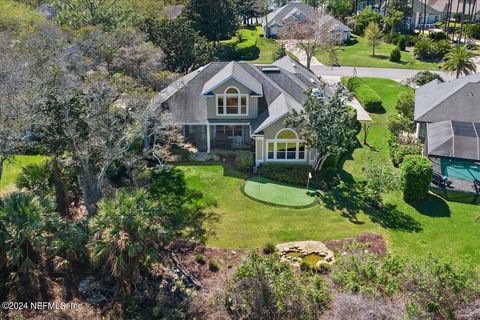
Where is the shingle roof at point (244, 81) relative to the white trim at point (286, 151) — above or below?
above

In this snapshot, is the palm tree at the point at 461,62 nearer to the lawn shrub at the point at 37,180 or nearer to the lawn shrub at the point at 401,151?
the lawn shrub at the point at 401,151

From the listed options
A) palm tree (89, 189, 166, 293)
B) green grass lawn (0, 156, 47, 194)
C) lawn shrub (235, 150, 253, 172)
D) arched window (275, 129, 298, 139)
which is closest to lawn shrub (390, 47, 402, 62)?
arched window (275, 129, 298, 139)

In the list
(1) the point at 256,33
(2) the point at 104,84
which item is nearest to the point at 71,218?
(2) the point at 104,84

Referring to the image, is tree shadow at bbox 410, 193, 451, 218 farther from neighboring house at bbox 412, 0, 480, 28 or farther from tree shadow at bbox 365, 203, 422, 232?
neighboring house at bbox 412, 0, 480, 28

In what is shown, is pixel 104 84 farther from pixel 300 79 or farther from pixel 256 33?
pixel 256 33

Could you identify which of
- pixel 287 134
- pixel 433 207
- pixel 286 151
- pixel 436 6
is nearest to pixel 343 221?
pixel 433 207

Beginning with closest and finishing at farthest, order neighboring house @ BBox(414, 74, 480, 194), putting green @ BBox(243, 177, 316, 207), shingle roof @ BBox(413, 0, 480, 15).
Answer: putting green @ BBox(243, 177, 316, 207) < neighboring house @ BBox(414, 74, 480, 194) < shingle roof @ BBox(413, 0, 480, 15)

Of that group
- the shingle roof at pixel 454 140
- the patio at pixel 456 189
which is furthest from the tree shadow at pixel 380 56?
the patio at pixel 456 189

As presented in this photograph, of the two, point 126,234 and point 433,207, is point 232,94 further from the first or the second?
point 126,234
